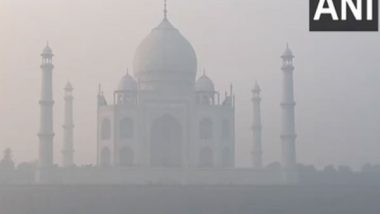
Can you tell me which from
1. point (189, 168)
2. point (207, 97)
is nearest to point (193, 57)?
point (207, 97)

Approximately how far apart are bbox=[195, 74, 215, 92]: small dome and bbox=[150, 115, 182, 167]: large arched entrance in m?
2.12

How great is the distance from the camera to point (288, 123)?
88.3ft

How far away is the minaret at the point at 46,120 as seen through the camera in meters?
25.5

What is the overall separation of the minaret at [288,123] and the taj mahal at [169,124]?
0.04 m

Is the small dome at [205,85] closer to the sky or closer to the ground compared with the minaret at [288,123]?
closer to the sky

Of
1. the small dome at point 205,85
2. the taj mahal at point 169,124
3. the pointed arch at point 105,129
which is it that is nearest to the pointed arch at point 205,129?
the taj mahal at point 169,124

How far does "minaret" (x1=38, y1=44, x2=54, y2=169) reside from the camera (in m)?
25.5

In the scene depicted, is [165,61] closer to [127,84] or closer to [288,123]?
[127,84]

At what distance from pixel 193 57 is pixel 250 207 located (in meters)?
11.6

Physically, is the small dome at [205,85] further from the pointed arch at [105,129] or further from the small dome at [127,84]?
the pointed arch at [105,129]

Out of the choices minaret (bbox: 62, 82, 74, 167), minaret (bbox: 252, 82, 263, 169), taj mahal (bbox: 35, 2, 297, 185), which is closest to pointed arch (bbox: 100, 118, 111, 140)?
taj mahal (bbox: 35, 2, 297, 185)

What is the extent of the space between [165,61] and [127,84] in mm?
1754

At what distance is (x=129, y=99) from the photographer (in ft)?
93.5

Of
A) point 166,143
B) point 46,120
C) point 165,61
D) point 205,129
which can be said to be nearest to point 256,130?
point 205,129
